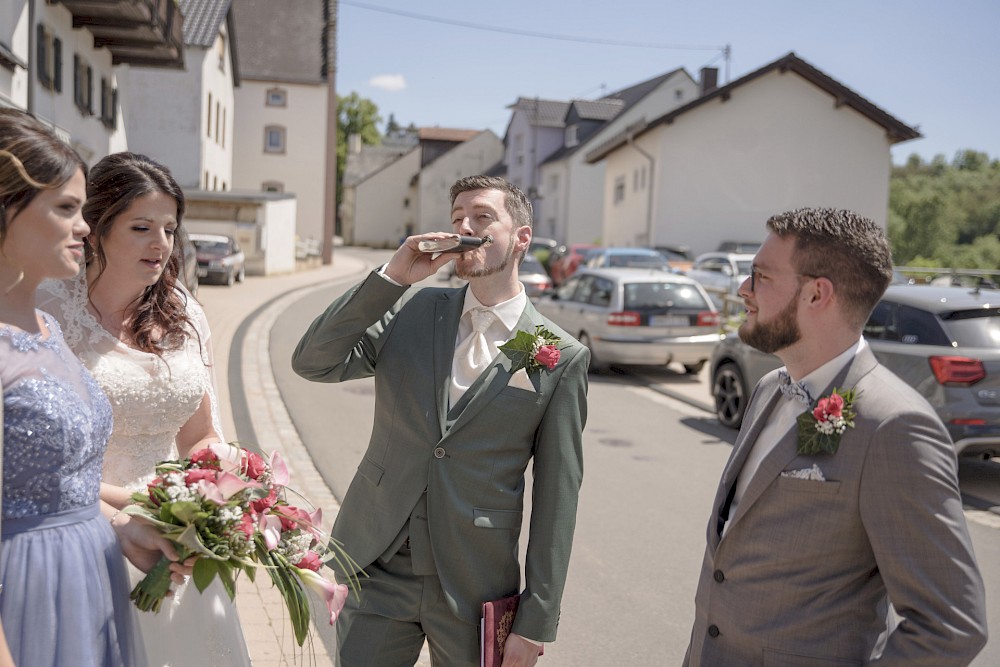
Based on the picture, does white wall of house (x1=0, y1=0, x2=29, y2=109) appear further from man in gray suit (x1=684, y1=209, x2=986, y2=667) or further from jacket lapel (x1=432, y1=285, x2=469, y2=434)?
man in gray suit (x1=684, y1=209, x2=986, y2=667)

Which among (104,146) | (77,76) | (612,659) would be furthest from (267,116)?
(612,659)

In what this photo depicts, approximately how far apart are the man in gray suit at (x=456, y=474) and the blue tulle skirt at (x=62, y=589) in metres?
0.76

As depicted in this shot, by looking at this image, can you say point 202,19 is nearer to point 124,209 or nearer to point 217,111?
point 217,111

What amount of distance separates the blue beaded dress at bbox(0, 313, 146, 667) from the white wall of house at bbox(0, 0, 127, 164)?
49.6 ft

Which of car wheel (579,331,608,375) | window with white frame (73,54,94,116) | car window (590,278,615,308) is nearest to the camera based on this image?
car window (590,278,615,308)

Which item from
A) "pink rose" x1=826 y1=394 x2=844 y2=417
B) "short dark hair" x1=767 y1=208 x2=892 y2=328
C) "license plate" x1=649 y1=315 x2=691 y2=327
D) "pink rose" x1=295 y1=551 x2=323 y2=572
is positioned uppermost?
"short dark hair" x1=767 y1=208 x2=892 y2=328

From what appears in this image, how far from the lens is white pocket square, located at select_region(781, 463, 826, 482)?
2.28 meters

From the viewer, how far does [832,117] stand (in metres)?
37.9

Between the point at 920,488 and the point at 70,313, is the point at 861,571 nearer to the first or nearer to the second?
the point at 920,488

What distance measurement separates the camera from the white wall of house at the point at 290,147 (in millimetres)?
52875

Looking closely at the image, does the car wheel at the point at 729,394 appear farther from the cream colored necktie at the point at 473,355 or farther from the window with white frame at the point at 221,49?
the window with white frame at the point at 221,49

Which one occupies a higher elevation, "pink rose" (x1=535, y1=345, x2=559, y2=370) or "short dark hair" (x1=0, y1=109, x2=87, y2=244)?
"short dark hair" (x1=0, y1=109, x2=87, y2=244)

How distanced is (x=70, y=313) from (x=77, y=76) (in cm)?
2223

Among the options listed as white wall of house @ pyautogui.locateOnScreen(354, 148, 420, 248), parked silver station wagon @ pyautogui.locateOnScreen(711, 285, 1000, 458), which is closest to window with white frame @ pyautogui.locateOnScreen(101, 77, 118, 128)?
parked silver station wagon @ pyautogui.locateOnScreen(711, 285, 1000, 458)
